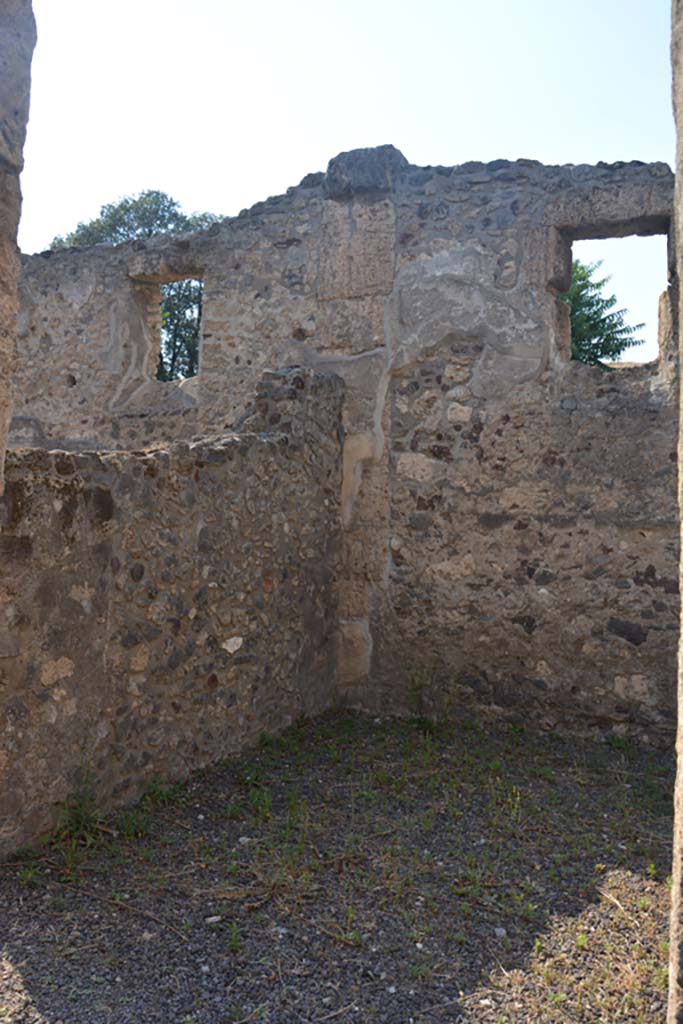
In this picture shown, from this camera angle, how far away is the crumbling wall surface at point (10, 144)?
188cm

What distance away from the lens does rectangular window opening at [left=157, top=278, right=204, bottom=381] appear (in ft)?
68.0

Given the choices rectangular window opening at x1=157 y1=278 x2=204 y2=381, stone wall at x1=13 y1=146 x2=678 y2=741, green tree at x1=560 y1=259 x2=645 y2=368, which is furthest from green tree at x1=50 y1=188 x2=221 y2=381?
stone wall at x1=13 y1=146 x2=678 y2=741

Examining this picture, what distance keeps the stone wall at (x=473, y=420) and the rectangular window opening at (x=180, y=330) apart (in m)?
14.7

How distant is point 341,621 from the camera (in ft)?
19.4

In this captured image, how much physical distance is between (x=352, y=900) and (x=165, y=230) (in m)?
20.6

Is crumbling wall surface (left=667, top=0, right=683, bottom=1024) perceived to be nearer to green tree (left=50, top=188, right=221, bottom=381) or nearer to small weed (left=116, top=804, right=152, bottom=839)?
small weed (left=116, top=804, right=152, bottom=839)

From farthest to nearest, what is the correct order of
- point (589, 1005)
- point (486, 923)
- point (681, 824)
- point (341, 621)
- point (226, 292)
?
point (226, 292) → point (341, 621) → point (486, 923) → point (589, 1005) → point (681, 824)

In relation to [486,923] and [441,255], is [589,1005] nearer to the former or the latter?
[486,923]

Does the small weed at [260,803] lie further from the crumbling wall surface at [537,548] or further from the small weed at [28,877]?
the crumbling wall surface at [537,548]

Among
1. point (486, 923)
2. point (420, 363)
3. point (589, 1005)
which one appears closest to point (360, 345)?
point (420, 363)

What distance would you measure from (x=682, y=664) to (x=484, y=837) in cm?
243

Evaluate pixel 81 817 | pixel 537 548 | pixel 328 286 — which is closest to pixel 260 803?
pixel 81 817

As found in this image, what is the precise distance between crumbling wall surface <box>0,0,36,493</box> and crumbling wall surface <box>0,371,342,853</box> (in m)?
1.65

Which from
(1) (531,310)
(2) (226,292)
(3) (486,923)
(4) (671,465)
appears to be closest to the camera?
(3) (486,923)
